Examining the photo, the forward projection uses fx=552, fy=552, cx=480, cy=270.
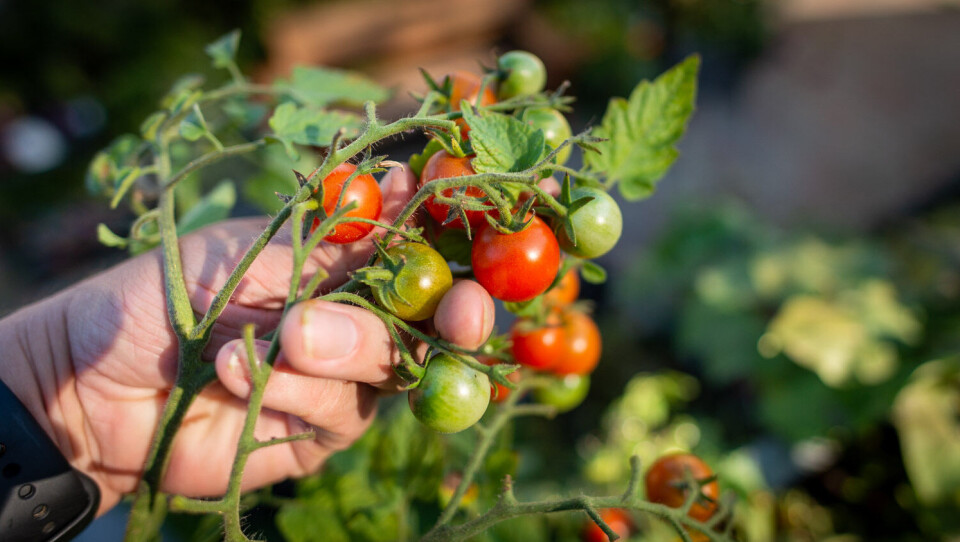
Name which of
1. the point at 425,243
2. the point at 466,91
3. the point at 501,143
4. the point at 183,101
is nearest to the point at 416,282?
the point at 425,243

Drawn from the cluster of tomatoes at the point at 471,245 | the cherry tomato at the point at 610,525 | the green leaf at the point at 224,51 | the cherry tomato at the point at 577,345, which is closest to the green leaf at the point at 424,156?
the cluster of tomatoes at the point at 471,245

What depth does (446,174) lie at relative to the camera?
23.5 inches

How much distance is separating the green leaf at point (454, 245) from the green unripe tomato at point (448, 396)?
134 mm

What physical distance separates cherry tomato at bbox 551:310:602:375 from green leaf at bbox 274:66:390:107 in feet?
1.60

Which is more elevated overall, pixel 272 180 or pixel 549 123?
pixel 549 123

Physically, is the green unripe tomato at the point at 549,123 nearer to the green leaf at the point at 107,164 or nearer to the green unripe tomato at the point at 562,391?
the green unripe tomato at the point at 562,391

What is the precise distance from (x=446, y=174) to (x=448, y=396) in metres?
0.24

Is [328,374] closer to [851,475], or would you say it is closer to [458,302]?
[458,302]

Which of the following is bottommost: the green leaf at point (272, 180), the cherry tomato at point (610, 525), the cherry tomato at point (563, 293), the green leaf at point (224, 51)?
the cherry tomato at point (610, 525)

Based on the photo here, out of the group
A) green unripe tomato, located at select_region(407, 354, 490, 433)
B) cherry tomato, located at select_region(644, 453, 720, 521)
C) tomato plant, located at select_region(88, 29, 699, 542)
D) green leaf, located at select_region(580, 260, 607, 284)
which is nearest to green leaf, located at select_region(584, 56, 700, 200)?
tomato plant, located at select_region(88, 29, 699, 542)

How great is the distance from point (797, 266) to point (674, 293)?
1.67 feet

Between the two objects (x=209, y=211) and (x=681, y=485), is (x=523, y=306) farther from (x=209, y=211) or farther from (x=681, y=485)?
(x=209, y=211)

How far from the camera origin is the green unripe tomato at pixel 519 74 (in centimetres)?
70

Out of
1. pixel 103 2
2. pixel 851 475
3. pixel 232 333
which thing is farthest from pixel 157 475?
pixel 103 2
